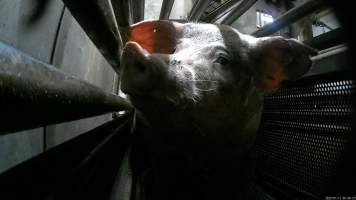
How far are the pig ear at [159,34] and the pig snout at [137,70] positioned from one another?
2.05 feet

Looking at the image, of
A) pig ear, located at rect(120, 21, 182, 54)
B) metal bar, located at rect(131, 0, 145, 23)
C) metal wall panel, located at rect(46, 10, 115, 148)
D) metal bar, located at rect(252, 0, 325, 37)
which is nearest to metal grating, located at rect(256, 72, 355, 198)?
metal bar, located at rect(252, 0, 325, 37)

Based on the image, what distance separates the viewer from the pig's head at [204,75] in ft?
3.55

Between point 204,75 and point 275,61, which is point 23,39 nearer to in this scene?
point 204,75

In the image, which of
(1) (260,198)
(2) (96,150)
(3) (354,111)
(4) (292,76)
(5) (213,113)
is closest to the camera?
(3) (354,111)

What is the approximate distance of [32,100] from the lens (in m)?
0.43

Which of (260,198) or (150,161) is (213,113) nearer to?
(150,161)

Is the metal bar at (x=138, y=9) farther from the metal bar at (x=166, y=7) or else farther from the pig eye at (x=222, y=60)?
the pig eye at (x=222, y=60)

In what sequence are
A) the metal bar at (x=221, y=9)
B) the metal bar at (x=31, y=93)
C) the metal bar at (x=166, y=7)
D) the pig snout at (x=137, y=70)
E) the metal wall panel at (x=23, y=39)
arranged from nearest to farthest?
the metal bar at (x=31, y=93)
the metal wall panel at (x=23, y=39)
the pig snout at (x=137, y=70)
the metal bar at (x=166, y=7)
the metal bar at (x=221, y=9)

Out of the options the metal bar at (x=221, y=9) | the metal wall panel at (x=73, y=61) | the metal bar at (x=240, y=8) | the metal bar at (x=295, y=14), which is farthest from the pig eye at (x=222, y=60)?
the metal bar at (x=221, y=9)

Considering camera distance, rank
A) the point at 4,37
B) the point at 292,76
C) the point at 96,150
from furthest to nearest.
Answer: the point at 292,76 → the point at 96,150 → the point at 4,37

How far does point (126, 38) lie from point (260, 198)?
1247mm

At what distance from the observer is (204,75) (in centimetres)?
134

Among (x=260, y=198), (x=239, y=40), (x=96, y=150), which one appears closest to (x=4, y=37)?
(x=96, y=150)

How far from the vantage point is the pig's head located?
1083 mm
